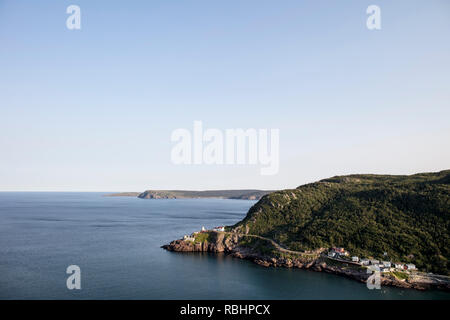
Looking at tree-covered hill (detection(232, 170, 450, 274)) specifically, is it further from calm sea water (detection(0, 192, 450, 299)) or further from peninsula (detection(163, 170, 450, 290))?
calm sea water (detection(0, 192, 450, 299))

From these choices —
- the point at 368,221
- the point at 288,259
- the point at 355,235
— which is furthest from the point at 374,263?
the point at 288,259

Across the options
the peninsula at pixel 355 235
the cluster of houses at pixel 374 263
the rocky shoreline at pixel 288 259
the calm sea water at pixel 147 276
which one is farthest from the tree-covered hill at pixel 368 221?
the calm sea water at pixel 147 276

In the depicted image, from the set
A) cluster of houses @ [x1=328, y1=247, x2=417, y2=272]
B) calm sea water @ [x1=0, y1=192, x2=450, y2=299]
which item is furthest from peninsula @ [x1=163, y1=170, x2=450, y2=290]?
calm sea water @ [x1=0, y1=192, x2=450, y2=299]

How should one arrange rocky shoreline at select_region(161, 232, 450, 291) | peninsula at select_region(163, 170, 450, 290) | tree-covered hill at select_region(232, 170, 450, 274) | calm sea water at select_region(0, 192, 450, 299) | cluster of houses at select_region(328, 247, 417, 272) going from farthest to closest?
tree-covered hill at select_region(232, 170, 450, 274), peninsula at select_region(163, 170, 450, 290), cluster of houses at select_region(328, 247, 417, 272), rocky shoreline at select_region(161, 232, 450, 291), calm sea water at select_region(0, 192, 450, 299)

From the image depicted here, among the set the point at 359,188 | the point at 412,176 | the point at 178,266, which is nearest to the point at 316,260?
the point at 178,266

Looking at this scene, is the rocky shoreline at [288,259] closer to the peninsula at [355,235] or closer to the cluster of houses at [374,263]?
the peninsula at [355,235]

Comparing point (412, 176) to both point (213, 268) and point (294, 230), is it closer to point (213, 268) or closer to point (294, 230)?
point (294, 230)
